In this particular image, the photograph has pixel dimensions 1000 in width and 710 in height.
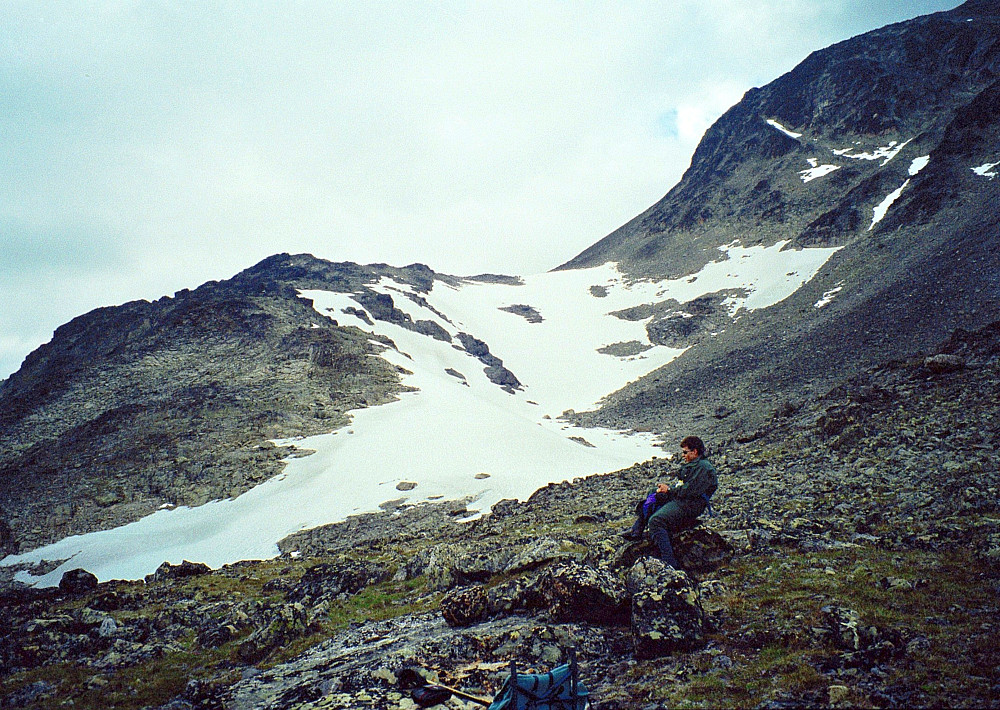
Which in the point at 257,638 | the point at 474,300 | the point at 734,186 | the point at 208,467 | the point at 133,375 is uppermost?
the point at 734,186

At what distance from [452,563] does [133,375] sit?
60.8 metres

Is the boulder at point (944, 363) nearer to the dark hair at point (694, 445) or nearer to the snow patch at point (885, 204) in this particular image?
the dark hair at point (694, 445)

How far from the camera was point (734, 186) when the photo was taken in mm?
117188

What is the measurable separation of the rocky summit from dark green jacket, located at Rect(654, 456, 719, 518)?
4.31 feet

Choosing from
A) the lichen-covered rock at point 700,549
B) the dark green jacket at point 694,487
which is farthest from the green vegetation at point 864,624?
the dark green jacket at point 694,487

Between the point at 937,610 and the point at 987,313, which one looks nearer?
the point at 937,610

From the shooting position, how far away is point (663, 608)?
6.69 meters

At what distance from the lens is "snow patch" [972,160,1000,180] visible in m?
54.0

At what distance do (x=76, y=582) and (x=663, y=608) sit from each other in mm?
24340

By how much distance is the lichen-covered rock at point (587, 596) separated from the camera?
7484mm

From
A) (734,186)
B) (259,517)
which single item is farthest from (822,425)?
(734,186)

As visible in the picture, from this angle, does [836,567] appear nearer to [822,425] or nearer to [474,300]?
[822,425]

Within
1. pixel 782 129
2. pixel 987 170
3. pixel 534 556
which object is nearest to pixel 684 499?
pixel 534 556

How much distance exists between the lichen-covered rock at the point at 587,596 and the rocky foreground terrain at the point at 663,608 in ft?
0.10
